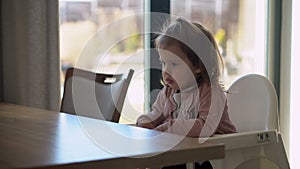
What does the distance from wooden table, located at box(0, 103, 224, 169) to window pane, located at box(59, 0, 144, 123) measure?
1338mm

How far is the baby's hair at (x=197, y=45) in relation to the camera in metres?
1.84

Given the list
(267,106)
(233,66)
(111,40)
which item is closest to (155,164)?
(267,106)

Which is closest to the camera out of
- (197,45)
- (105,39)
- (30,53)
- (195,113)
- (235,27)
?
(195,113)

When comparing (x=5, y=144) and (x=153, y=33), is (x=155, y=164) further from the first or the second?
(x=153, y=33)

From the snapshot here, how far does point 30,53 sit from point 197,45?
36.5 inches

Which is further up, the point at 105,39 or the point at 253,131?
the point at 105,39

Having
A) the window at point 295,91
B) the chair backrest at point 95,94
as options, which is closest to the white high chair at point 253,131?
the chair backrest at point 95,94

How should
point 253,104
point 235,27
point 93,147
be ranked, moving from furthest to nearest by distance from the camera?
point 235,27 < point 253,104 < point 93,147

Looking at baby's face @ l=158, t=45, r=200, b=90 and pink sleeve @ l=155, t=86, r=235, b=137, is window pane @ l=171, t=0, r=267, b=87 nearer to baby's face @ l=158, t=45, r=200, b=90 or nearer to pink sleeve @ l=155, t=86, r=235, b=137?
baby's face @ l=158, t=45, r=200, b=90

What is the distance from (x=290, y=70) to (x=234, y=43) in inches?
17.1

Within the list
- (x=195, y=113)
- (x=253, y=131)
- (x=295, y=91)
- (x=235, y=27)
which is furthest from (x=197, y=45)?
(x=295, y=91)

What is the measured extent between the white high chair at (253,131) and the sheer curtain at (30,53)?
2.99 ft

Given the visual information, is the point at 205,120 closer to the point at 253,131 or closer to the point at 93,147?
the point at 253,131

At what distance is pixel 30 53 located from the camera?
7.80ft
